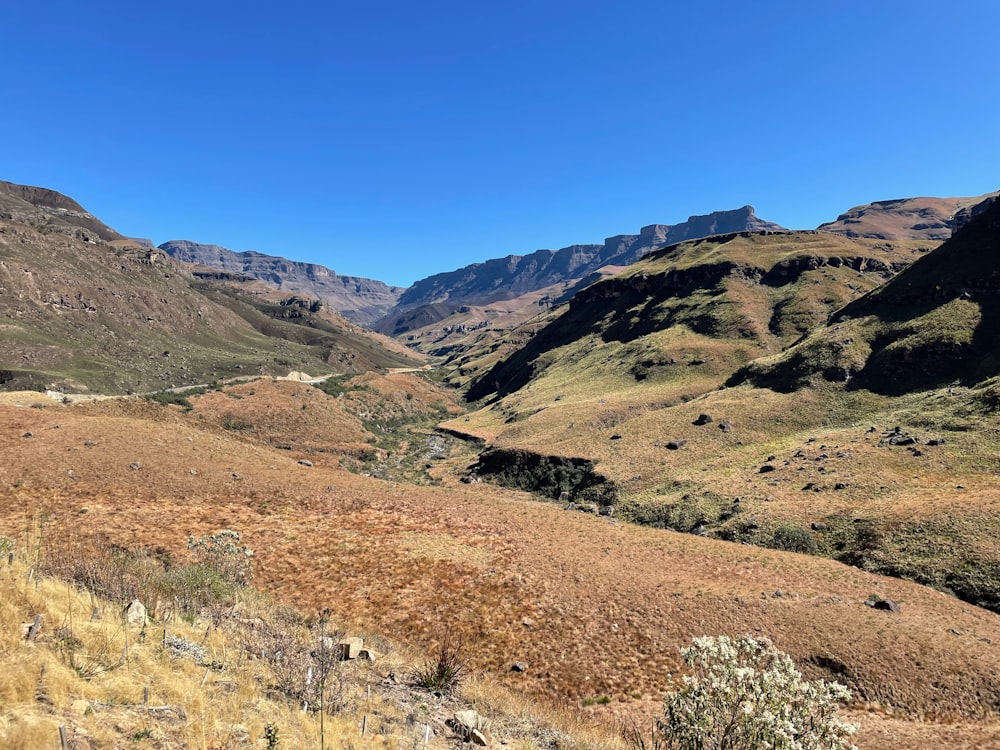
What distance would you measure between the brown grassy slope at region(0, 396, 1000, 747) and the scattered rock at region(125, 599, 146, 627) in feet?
27.8

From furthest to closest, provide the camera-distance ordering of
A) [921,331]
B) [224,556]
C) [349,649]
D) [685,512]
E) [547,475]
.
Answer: [921,331], [547,475], [685,512], [224,556], [349,649]

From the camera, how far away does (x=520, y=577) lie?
22812 millimetres

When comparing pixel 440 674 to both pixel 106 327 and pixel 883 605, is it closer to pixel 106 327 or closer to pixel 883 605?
pixel 883 605

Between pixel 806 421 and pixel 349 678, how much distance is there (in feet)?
202


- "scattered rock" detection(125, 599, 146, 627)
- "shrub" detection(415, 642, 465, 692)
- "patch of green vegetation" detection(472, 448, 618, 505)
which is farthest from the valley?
"scattered rock" detection(125, 599, 146, 627)

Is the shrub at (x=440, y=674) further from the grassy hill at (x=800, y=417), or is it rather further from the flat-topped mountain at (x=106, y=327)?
the flat-topped mountain at (x=106, y=327)

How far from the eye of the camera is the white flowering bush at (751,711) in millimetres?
7941

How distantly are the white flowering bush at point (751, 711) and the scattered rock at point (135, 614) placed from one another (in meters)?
11.6

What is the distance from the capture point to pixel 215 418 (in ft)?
205

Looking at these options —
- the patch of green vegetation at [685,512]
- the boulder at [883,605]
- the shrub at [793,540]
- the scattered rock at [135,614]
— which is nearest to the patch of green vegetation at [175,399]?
the patch of green vegetation at [685,512]

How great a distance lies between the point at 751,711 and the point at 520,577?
1579cm

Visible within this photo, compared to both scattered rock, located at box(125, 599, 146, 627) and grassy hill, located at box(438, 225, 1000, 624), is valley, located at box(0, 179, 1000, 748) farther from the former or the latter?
scattered rock, located at box(125, 599, 146, 627)

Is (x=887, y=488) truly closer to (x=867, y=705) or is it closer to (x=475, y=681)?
(x=867, y=705)

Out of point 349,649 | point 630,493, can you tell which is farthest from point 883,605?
point 630,493
